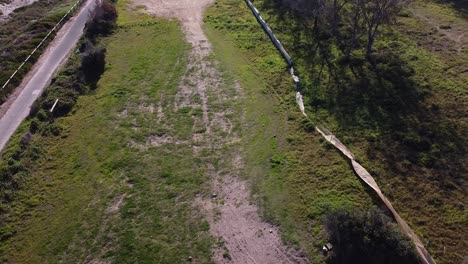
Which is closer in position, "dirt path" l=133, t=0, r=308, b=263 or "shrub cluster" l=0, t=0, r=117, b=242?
"dirt path" l=133, t=0, r=308, b=263

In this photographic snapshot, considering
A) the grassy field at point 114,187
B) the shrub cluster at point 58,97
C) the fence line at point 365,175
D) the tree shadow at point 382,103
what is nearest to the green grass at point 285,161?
the fence line at point 365,175

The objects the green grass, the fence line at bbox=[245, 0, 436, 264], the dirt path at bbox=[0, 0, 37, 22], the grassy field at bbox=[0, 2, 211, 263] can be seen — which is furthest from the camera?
the dirt path at bbox=[0, 0, 37, 22]

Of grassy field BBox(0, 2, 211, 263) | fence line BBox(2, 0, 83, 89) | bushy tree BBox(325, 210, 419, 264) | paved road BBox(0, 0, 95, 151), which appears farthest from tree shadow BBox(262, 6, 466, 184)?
fence line BBox(2, 0, 83, 89)

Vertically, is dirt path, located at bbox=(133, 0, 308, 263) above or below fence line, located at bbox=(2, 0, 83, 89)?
below

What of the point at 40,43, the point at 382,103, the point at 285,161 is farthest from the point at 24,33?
the point at 382,103

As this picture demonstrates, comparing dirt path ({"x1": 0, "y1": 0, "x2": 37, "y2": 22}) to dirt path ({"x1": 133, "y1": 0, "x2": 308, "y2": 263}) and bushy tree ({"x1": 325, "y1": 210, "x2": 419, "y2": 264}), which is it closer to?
dirt path ({"x1": 133, "y1": 0, "x2": 308, "y2": 263})

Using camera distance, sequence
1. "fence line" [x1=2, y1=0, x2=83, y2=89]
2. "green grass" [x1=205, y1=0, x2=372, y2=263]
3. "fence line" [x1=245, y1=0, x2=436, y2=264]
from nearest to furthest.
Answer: "fence line" [x1=245, y1=0, x2=436, y2=264] < "green grass" [x1=205, y1=0, x2=372, y2=263] < "fence line" [x1=2, y1=0, x2=83, y2=89]

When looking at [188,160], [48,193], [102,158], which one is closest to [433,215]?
[188,160]
